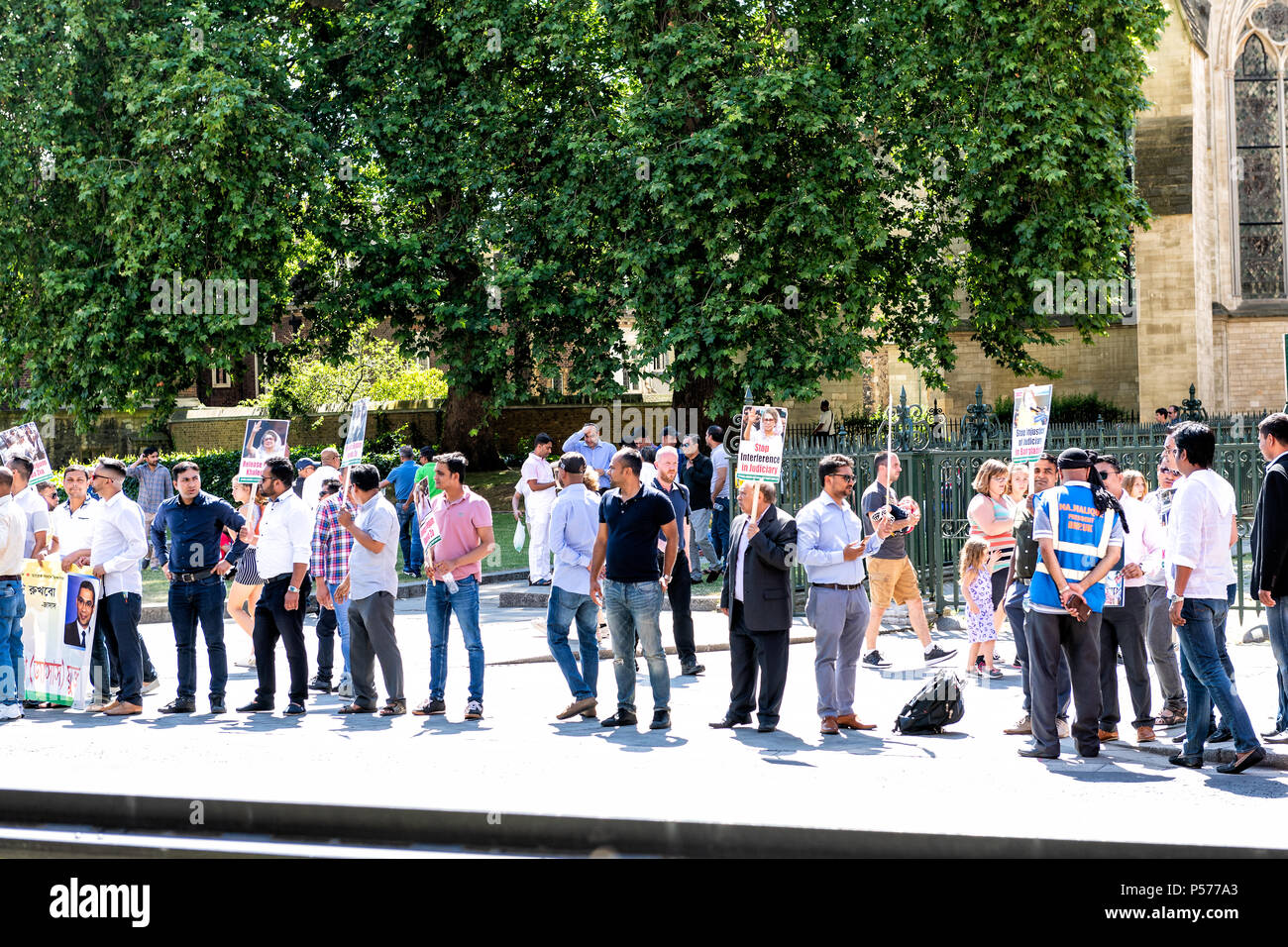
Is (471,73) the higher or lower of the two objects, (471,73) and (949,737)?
the higher

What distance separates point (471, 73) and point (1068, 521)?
829 inches

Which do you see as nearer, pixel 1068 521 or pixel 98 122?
pixel 1068 521

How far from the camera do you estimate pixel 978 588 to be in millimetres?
11141

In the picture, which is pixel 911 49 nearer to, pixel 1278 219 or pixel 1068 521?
pixel 1278 219

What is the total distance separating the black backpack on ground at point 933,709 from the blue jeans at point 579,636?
2324 millimetres

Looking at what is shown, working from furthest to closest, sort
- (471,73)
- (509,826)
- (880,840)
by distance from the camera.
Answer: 1. (471,73)
2. (509,826)
3. (880,840)

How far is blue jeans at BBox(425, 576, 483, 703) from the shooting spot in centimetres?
1001

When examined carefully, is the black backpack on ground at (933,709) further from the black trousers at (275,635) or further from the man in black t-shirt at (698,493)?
the man in black t-shirt at (698,493)

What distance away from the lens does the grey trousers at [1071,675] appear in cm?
824

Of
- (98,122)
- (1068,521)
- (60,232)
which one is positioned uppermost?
(98,122)

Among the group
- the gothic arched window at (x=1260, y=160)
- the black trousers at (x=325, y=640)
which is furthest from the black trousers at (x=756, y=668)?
the gothic arched window at (x=1260, y=160)

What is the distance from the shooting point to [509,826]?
6.44 m

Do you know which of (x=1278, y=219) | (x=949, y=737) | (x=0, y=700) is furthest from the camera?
(x=1278, y=219)
